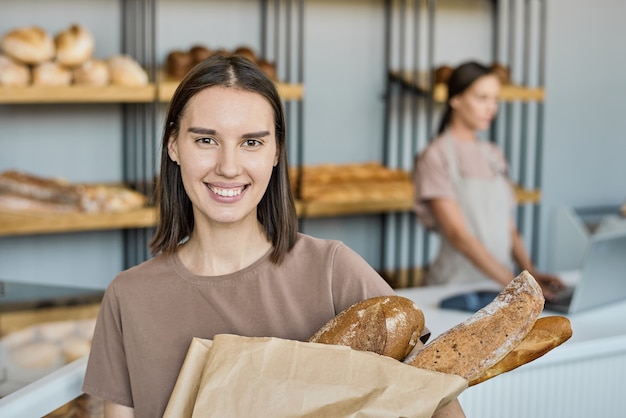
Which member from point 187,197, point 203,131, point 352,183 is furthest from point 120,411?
point 352,183

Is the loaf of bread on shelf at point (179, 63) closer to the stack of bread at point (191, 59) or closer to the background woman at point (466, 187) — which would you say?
the stack of bread at point (191, 59)

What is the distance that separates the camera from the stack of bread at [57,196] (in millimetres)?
3352

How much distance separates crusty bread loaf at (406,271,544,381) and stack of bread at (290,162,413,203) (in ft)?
8.66

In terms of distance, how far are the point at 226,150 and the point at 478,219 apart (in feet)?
6.85

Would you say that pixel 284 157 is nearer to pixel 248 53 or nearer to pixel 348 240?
pixel 248 53

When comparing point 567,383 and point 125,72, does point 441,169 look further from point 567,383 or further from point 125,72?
point 125,72

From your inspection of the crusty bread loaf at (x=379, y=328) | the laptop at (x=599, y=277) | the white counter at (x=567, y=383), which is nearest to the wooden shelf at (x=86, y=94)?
the laptop at (x=599, y=277)

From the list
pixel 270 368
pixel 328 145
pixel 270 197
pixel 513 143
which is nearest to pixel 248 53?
pixel 328 145

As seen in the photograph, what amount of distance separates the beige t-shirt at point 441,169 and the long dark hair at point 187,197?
5.48ft

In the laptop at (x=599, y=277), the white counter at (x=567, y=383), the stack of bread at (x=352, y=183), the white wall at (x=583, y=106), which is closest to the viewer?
the white counter at (x=567, y=383)

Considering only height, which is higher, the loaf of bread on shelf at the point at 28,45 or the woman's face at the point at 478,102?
the loaf of bread on shelf at the point at 28,45

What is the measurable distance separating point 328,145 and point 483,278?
1.47 metres

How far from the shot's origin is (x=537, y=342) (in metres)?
1.21

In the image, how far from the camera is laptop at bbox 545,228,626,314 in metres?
2.14
